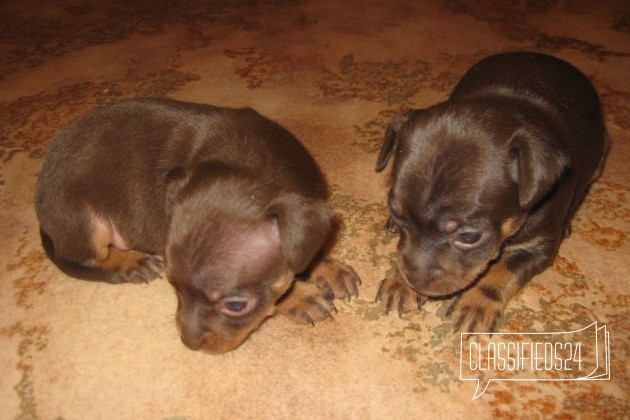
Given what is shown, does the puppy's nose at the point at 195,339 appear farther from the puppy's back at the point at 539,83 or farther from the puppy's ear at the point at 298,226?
the puppy's back at the point at 539,83

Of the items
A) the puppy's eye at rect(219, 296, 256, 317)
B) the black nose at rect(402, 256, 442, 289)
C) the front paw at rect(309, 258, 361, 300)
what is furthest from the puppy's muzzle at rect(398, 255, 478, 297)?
the puppy's eye at rect(219, 296, 256, 317)

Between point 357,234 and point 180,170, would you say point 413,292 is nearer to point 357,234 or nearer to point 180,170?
point 357,234

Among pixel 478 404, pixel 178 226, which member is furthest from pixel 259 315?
pixel 478 404

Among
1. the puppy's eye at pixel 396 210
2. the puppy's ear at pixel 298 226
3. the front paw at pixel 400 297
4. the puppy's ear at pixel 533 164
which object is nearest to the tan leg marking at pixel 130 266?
the puppy's ear at pixel 298 226

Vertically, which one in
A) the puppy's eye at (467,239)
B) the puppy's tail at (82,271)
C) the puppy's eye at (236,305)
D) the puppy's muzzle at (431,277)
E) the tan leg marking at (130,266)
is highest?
the puppy's eye at (467,239)

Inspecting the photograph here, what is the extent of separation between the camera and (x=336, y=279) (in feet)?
10.7

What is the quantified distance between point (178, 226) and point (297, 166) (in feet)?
2.62

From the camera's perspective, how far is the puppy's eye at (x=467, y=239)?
8.83 ft

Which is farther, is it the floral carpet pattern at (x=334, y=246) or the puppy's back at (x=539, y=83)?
the puppy's back at (x=539, y=83)

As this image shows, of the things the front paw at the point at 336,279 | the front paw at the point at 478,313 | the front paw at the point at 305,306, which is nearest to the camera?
the front paw at the point at 478,313

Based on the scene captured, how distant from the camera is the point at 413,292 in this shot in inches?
125

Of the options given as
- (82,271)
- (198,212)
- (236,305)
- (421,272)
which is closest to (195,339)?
(236,305)

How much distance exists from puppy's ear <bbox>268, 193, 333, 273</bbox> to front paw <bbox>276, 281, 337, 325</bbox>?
0.65m

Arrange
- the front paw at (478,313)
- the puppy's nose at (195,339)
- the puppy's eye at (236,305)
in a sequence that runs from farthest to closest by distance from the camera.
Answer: the front paw at (478,313) < the puppy's nose at (195,339) < the puppy's eye at (236,305)
